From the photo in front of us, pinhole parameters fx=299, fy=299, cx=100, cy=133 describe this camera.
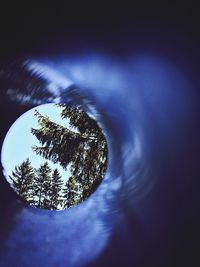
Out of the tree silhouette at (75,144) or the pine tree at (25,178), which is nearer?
the tree silhouette at (75,144)

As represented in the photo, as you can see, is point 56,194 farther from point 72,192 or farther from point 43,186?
point 72,192

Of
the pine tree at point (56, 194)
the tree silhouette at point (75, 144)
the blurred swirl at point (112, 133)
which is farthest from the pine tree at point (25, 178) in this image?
the blurred swirl at point (112, 133)

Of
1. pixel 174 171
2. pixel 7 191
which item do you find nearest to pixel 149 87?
pixel 174 171

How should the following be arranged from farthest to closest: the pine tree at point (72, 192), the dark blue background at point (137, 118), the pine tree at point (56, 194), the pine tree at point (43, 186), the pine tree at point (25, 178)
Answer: the pine tree at point (56, 194) → the pine tree at point (43, 186) → the pine tree at point (25, 178) → the pine tree at point (72, 192) → the dark blue background at point (137, 118)

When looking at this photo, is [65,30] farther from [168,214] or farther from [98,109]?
[168,214]

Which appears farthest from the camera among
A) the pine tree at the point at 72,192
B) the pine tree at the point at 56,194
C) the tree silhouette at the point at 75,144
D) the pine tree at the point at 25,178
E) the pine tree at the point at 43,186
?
the pine tree at the point at 56,194

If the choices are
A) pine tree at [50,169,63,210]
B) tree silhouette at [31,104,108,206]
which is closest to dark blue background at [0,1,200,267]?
tree silhouette at [31,104,108,206]

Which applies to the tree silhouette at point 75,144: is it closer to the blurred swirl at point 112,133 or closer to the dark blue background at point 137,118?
the blurred swirl at point 112,133
